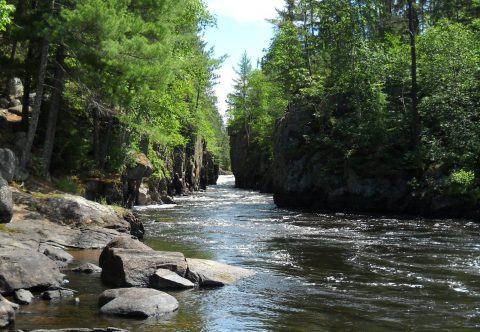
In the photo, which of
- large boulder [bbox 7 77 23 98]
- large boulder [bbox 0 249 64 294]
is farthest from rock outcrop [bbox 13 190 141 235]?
large boulder [bbox 7 77 23 98]

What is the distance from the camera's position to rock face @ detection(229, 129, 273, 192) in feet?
211

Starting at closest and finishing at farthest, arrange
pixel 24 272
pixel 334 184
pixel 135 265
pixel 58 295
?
1. pixel 58 295
2. pixel 24 272
3. pixel 135 265
4. pixel 334 184

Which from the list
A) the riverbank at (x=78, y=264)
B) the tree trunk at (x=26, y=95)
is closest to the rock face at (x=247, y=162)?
the tree trunk at (x=26, y=95)

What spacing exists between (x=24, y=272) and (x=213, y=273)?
13.1 ft

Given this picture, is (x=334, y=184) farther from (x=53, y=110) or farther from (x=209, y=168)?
(x=209, y=168)

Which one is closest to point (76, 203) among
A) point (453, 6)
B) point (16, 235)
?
point (16, 235)

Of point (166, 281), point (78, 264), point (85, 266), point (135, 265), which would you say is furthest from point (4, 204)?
point (166, 281)

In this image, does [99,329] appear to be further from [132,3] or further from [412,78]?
[412,78]

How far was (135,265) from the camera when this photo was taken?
10.7m

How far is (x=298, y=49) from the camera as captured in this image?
43969 millimetres

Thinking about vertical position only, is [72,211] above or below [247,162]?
below

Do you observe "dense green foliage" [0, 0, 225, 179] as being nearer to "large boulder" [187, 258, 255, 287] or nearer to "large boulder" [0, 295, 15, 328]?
"large boulder" [187, 258, 255, 287]

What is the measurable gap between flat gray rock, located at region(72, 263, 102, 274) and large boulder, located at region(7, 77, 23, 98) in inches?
678

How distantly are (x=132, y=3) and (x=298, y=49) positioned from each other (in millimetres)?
25030
